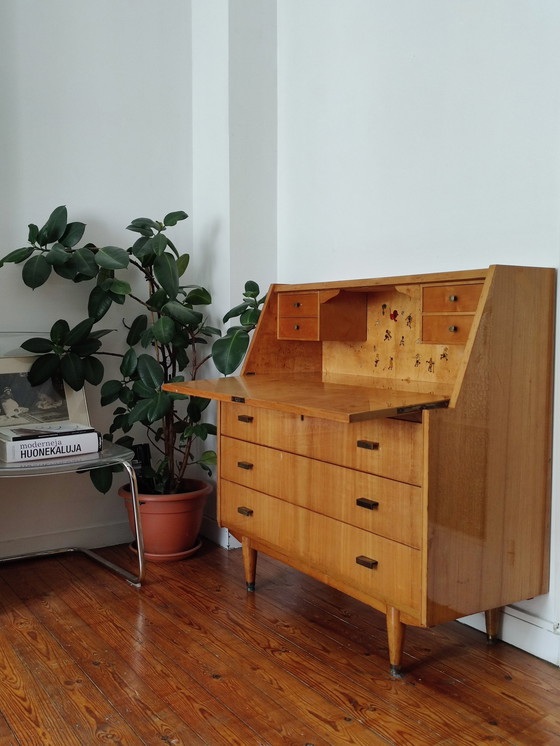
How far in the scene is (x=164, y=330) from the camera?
282 centimetres

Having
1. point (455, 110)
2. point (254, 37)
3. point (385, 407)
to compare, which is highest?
point (254, 37)

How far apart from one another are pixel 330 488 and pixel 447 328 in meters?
0.59

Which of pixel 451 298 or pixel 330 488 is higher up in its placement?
pixel 451 298

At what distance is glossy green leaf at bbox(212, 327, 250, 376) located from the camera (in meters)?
2.71

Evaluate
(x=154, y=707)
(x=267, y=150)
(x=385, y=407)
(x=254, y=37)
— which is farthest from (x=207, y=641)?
(x=254, y=37)

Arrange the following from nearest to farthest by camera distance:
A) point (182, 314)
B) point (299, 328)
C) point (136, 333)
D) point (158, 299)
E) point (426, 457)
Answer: point (426, 457)
point (299, 328)
point (182, 314)
point (158, 299)
point (136, 333)

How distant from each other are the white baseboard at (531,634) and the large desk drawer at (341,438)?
63cm

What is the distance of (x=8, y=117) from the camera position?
2.94 meters

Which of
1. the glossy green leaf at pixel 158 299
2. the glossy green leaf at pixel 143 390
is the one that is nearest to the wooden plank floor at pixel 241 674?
the glossy green leaf at pixel 143 390

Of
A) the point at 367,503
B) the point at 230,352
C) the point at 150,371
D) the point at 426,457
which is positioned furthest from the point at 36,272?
the point at 426,457

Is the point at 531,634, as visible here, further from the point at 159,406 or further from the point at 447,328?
the point at 159,406

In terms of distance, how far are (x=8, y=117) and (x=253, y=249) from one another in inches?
44.0

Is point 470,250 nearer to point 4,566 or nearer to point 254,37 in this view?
point 254,37

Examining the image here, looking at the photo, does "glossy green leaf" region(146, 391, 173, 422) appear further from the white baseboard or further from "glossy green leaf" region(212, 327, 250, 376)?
the white baseboard
